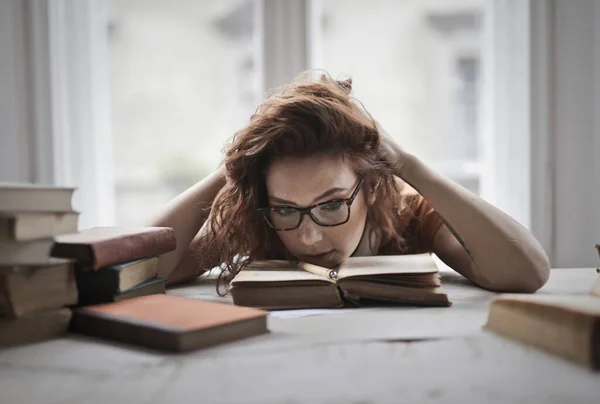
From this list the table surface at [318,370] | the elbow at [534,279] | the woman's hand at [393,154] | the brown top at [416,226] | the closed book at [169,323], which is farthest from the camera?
the brown top at [416,226]

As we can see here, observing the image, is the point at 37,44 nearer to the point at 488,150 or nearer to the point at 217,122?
the point at 217,122

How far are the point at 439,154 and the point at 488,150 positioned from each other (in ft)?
0.78

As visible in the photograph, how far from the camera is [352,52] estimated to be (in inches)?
106

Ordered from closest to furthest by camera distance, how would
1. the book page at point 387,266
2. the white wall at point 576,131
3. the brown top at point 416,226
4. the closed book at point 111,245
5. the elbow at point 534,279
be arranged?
the closed book at point 111,245, the book page at point 387,266, the elbow at point 534,279, the brown top at point 416,226, the white wall at point 576,131

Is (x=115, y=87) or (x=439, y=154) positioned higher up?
(x=115, y=87)

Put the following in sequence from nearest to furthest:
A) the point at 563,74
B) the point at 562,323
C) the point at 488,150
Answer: the point at 562,323
the point at 563,74
the point at 488,150

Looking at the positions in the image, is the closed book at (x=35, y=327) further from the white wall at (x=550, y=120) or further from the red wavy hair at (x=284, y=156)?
the white wall at (x=550, y=120)

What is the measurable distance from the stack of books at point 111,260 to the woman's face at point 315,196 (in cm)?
32

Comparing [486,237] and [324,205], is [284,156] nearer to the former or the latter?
[324,205]

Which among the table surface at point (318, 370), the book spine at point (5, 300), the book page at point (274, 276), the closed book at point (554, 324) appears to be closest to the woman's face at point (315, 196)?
the book page at point (274, 276)

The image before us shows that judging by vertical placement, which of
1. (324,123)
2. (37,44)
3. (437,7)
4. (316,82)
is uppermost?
(437,7)

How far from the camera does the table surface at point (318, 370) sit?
70 cm

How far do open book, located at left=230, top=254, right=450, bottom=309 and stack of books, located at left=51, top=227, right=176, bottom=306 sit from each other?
7.3 inches

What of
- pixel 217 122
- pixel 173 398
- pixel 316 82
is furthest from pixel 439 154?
pixel 173 398
